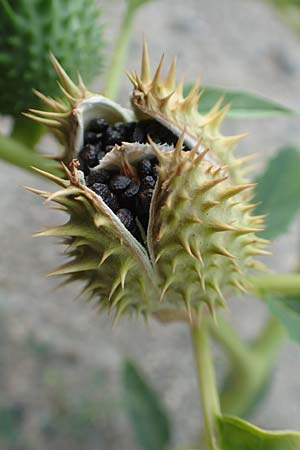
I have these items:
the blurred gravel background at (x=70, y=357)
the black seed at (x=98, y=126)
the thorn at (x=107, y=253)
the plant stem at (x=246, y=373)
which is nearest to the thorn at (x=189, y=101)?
the black seed at (x=98, y=126)

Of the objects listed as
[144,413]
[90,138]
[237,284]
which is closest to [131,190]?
[90,138]

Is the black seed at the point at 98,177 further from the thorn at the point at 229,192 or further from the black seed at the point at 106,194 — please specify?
the thorn at the point at 229,192

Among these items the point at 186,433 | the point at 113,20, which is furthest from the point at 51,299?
the point at 113,20

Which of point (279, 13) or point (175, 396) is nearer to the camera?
point (175, 396)

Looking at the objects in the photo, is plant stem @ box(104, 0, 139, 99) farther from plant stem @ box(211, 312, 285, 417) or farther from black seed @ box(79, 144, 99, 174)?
plant stem @ box(211, 312, 285, 417)

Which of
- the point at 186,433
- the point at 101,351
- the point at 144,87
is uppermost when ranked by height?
the point at 144,87

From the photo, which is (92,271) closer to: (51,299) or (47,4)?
(47,4)
